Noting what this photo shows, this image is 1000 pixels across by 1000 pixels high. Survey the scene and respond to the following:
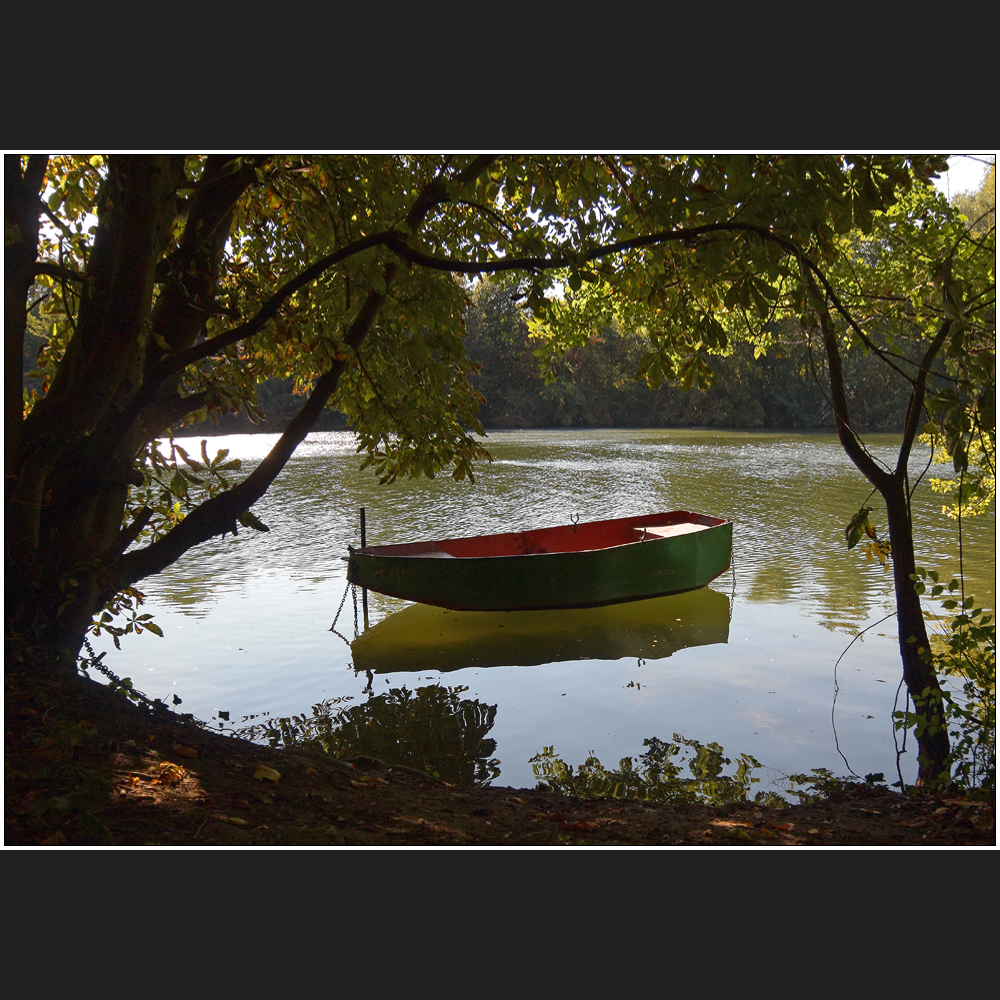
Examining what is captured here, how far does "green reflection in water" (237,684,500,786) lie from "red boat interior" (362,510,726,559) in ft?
10.1

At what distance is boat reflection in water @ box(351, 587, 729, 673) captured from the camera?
328 inches

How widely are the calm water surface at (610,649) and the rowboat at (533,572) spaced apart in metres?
0.38

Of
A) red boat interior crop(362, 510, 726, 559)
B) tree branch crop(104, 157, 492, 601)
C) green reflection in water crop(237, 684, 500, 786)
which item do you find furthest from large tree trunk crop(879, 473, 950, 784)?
red boat interior crop(362, 510, 726, 559)

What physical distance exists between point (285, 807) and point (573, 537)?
837 centimetres

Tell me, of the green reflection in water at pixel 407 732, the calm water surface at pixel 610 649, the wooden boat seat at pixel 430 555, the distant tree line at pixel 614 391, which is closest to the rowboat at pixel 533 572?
the wooden boat seat at pixel 430 555

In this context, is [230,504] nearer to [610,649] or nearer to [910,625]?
[910,625]

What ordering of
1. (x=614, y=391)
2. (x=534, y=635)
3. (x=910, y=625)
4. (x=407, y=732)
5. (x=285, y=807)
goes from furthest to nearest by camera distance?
(x=614, y=391)
(x=534, y=635)
(x=407, y=732)
(x=910, y=625)
(x=285, y=807)

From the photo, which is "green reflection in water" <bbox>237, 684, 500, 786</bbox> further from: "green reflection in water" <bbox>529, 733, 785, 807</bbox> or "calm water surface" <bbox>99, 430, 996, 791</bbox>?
"green reflection in water" <bbox>529, 733, 785, 807</bbox>

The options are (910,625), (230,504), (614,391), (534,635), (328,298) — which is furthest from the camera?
(614,391)

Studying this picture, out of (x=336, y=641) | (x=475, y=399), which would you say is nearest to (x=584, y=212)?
(x=475, y=399)

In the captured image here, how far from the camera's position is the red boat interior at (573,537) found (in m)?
10.4

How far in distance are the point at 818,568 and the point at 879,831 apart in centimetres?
858

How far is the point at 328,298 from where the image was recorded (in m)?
5.70

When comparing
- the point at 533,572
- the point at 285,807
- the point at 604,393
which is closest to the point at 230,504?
the point at 285,807
